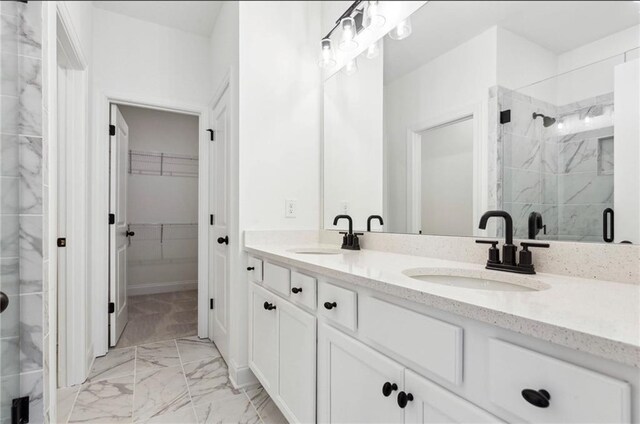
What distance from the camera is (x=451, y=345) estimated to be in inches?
27.2

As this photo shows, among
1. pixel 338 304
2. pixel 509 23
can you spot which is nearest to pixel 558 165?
pixel 509 23

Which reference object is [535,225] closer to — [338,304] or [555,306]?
[555,306]

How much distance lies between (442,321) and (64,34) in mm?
2211

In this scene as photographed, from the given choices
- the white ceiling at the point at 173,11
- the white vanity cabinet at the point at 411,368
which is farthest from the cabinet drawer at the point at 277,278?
the white ceiling at the point at 173,11

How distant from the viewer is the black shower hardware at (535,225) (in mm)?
1054

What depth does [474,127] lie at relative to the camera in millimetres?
1269

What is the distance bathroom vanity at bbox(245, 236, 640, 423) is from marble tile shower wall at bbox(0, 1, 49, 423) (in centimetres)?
93

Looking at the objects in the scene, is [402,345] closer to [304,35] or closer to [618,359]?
[618,359]

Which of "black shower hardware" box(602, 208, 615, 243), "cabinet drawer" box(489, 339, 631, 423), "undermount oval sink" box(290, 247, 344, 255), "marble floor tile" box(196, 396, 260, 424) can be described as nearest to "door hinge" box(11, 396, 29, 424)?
"marble floor tile" box(196, 396, 260, 424)

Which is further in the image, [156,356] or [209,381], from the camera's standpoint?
[156,356]

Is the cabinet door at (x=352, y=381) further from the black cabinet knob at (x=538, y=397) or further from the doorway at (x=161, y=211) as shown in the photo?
the doorway at (x=161, y=211)

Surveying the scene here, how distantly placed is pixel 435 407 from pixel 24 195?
1.55 m

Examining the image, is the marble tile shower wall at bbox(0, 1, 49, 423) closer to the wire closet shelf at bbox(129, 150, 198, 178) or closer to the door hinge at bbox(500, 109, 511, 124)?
the door hinge at bbox(500, 109, 511, 124)

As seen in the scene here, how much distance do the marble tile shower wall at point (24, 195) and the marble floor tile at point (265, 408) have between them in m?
0.92
